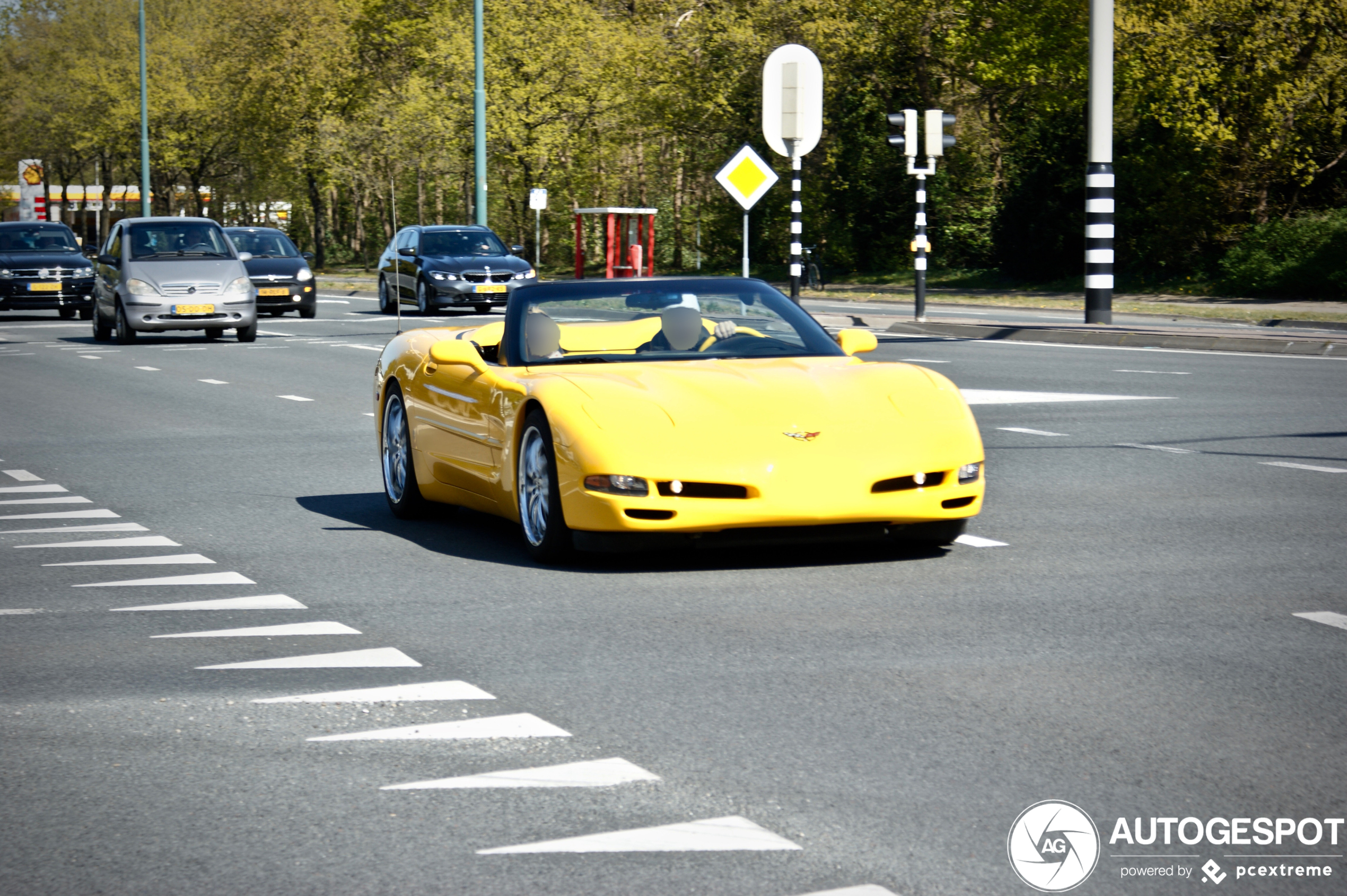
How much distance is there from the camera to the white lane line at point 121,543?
28.8 feet

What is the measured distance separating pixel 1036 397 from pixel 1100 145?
33.0 ft

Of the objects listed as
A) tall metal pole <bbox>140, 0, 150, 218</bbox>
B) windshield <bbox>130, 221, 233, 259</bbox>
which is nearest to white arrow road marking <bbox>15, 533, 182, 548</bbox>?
windshield <bbox>130, 221, 233, 259</bbox>

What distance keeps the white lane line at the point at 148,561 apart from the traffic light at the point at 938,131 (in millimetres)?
20292

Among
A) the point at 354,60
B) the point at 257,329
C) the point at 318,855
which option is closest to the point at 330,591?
the point at 318,855

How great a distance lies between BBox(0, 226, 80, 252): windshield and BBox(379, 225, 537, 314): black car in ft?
20.8

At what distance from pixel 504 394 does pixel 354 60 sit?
6642 centimetres

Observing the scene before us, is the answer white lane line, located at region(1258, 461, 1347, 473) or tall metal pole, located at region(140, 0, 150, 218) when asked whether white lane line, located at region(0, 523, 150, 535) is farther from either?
tall metal pole, located at region(140, 0, 150, 218)

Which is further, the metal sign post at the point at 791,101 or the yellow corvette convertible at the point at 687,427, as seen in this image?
the metal sign post at the point at 791,101

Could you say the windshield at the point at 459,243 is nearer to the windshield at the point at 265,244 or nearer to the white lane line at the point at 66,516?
the windshield at the point at 265,244

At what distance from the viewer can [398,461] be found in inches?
379

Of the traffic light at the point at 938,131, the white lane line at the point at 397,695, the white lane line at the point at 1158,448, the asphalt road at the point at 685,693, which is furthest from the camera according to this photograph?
the traffic light at the point at 938,131

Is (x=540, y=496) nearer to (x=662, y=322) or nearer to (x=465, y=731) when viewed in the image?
(x=662, y=322)

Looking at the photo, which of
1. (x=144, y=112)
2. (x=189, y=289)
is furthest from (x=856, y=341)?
(x=144, y=112)

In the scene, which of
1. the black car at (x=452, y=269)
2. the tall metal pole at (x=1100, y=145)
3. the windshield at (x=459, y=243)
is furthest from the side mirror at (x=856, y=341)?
the windshield at (x=459, y=243)
